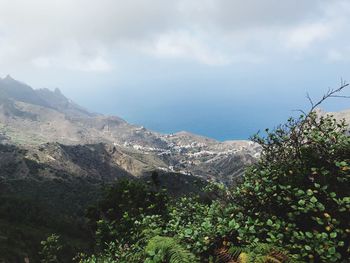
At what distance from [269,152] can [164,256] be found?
432 cm

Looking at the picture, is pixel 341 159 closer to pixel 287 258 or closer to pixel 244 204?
pixel 244 204

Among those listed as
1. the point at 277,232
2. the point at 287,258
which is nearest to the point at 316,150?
the point at 277,232

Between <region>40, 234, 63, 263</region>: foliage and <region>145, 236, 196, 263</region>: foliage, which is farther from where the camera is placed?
<region>40, 234, 63, 263</region>: foliage

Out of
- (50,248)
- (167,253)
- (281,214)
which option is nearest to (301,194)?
(281,214)

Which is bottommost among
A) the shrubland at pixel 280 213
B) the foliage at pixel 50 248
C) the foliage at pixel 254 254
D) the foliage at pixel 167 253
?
the foliage at pixel 50 248

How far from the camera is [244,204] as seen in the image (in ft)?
29.4

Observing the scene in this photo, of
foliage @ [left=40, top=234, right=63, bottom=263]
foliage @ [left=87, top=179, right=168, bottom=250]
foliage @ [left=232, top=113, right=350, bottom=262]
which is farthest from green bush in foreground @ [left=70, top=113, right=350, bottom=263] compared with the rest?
foliage @ [left=40, top=234, right=63, bottom=263]

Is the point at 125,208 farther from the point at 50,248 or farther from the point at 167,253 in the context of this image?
the point at 167,253

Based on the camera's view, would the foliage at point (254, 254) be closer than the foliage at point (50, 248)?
Yes

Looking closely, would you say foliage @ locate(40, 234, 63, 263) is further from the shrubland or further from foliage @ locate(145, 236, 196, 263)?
foliage @ locate(145, 236, 196, 263)

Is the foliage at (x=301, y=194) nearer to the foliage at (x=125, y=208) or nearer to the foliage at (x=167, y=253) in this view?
the foliage at (x=167, y=253)

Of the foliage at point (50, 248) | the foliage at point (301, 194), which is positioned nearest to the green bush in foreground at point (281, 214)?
the foliage at point (301, 194)

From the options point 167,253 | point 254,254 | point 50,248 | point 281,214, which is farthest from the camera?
point 50,248

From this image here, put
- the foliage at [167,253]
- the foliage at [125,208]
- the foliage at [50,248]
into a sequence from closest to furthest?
the foliage at [167,253] < the foliage at [125,208] < the foliage at [50,248]
